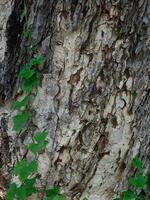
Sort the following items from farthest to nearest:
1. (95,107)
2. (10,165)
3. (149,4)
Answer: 1. (10,165)
2. (95,107)
3. (149,4)

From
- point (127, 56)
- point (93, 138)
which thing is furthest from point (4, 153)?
point (127, 56)

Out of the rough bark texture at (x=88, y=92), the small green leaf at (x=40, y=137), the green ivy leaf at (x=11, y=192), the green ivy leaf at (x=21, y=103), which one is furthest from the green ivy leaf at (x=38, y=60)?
the green ivy leaf at (x=11, y=192)

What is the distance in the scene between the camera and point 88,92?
2.13 metres

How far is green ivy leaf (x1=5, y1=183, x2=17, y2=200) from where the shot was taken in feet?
7.12

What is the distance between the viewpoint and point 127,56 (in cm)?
207

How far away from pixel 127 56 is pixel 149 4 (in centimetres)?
27

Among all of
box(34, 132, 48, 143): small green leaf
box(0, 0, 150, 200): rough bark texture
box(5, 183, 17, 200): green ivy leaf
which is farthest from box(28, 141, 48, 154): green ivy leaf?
box(5, 183, 17, 200): green ivy leaf

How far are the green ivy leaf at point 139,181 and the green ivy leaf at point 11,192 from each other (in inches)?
24.4

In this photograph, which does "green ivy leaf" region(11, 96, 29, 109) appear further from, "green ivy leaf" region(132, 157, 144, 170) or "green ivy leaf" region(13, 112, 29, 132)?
"green ivy leaf" region(132, 157, 144, 170)

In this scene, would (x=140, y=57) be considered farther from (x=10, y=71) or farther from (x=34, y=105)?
(x=10, y=71)

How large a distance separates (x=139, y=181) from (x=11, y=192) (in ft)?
2.22

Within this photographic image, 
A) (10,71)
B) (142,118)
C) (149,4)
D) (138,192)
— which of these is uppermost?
(149,4)

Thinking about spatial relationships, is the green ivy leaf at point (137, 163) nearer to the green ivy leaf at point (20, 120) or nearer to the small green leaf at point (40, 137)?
the small green leaf at point (40, 137)

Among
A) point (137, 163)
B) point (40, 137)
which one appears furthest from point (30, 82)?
point (137, 163)
